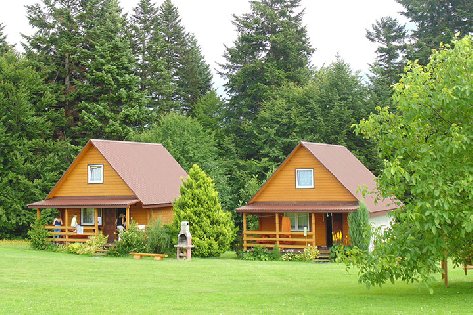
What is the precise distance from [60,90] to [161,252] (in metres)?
23.1

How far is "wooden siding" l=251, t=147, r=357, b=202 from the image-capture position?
125 feet

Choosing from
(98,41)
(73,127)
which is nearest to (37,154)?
(73,127)

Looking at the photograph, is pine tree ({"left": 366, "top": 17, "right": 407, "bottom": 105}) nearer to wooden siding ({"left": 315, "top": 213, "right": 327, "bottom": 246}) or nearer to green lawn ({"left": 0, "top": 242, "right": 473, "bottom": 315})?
wooden siding ({"left": 315, "top": 213, "right": 327, "bottom": 246})

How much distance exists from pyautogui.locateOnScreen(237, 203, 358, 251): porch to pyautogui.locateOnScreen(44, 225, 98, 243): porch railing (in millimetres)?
8255

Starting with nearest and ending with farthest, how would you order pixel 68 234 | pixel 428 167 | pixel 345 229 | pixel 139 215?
1. pixel 428 167
2. pixel 68 234
3. pixel 345 229
4. pixel 139 215

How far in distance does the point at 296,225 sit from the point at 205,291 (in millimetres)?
19016

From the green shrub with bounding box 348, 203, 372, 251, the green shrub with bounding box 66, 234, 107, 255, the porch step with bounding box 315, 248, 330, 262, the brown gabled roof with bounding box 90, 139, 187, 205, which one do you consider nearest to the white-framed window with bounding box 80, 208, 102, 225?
the brown gabled roof with bounding box 90, 139, 187, 205

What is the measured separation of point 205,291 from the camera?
2106 cm

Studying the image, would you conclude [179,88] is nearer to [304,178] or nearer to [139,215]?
[139,215]

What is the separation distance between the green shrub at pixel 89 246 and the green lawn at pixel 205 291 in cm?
609

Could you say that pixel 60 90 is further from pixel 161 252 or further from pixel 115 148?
pixel 161 252

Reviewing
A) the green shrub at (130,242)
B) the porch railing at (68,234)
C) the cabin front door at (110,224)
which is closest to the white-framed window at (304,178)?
the green shrub at (130,242)

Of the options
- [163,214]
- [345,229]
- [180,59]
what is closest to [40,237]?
[163,214]

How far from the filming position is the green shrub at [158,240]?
35.2 metres
